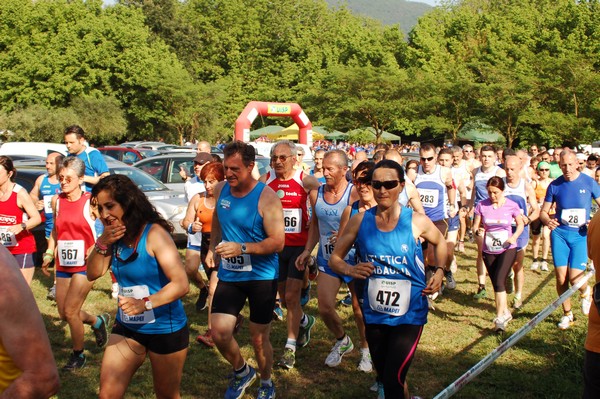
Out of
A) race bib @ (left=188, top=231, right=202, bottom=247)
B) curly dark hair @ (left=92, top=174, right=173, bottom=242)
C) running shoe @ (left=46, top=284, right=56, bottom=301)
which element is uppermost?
curly dark hair @ (left=92, top=174, right=173, bottom=242)

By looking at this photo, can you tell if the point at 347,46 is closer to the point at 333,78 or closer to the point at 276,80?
the point at 276,80

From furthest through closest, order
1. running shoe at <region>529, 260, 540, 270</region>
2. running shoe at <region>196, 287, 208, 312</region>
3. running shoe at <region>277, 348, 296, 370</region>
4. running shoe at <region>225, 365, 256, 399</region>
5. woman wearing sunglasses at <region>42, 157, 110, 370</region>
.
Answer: running shoe at <region>529, 260, 540, 270</region> < running shoe at <region>196, 287, 208, 312</region> < running shoe at <region>277, 348, 296, 370</region> < woman wearing sunglasses at <region>42, 157, 110, 370</region> < running shoe at <region>225, 365, 256, 399</region>

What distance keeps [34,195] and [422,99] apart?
101 feet

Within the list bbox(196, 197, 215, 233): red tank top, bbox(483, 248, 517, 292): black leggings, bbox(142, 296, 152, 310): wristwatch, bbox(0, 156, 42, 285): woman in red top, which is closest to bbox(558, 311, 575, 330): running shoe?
bbox(483, 248, 517, 292): black leggings

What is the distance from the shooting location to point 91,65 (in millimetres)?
46562

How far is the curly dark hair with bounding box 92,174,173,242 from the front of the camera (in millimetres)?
4090

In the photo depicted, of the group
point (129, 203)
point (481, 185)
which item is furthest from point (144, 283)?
point (481, 185)

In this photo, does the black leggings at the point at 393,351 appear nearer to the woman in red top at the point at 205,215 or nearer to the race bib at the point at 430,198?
the woman in red top at the point at 205,215

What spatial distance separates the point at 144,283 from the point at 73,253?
2.44m

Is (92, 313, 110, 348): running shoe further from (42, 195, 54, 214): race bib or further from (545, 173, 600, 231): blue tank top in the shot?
(545, 173, 600, 231): blue tank top

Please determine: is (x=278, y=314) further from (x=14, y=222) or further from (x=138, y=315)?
(x=138, y=315)

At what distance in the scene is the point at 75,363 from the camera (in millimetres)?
6219

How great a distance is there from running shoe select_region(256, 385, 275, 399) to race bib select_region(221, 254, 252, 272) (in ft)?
3.47

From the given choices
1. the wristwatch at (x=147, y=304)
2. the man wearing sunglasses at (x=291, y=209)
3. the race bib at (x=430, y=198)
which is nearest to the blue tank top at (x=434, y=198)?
the race bib at (x=430, y=198)
